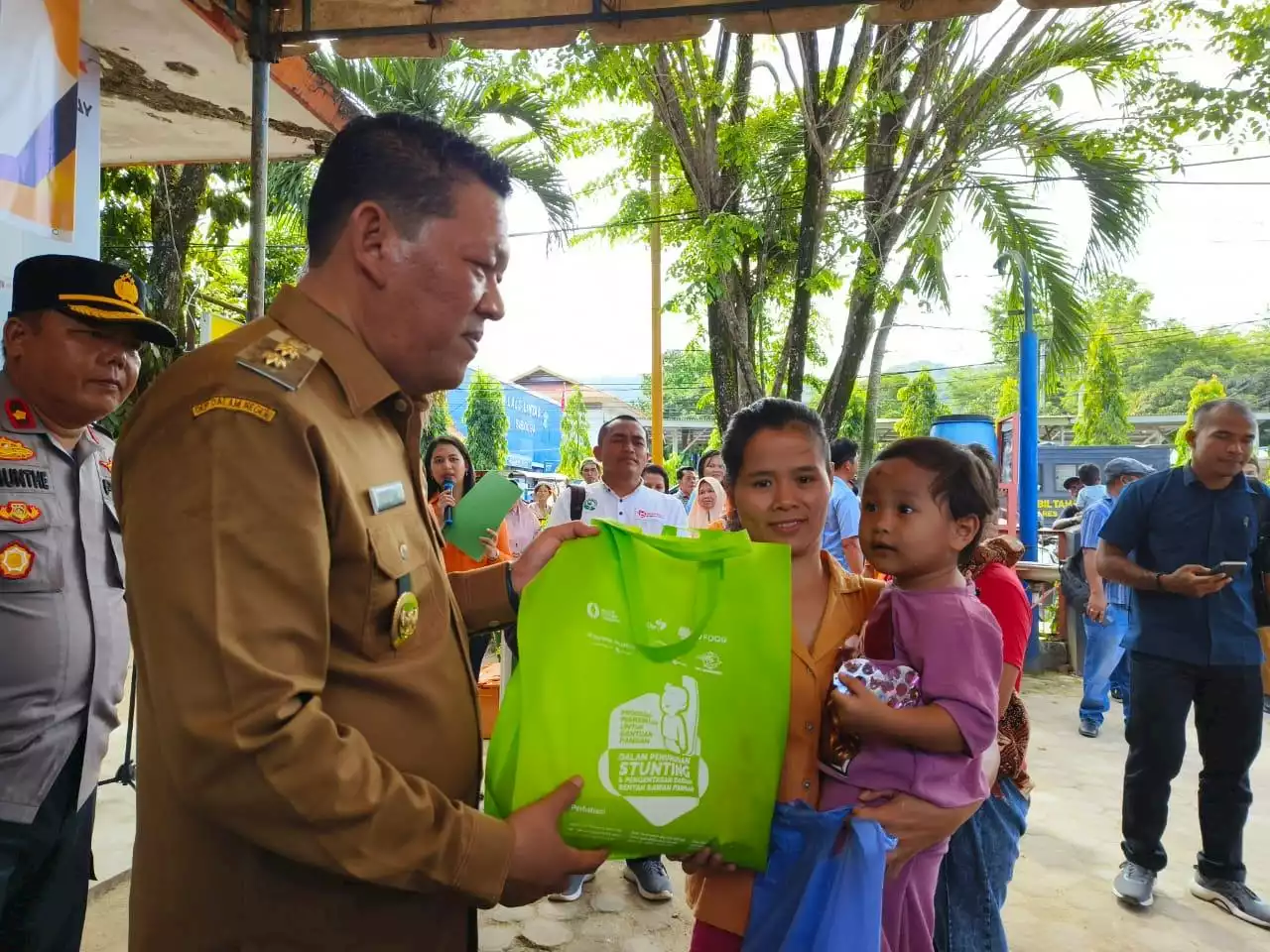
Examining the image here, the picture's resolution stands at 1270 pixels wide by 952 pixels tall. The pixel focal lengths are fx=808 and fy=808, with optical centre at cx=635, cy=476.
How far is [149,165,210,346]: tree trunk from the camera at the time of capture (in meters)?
7.86

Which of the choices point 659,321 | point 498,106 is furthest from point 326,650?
point 659,321

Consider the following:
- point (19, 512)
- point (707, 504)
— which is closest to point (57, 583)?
point (19, 512)

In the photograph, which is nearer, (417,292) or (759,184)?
(417,292)

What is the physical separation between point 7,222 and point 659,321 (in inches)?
395

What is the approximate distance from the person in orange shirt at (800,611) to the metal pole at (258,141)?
209 centimetres

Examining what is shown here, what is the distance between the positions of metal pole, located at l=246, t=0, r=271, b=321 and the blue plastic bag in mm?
2552

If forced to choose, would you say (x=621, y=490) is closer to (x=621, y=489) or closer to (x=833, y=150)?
(x=621, y=489)

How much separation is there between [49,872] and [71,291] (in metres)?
1.43

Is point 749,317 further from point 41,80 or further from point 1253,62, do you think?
point 41,80

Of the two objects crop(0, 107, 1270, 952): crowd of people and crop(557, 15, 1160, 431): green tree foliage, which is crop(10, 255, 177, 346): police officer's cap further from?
crop(557, 15, 1160, 431): green tree foliage

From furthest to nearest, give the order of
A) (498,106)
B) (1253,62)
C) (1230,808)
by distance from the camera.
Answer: (498,106), (1253,62), (1230,808)

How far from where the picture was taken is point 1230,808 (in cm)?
342

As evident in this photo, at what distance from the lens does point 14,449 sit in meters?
1.96

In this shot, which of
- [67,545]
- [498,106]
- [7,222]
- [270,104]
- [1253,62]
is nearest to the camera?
[67,545]
